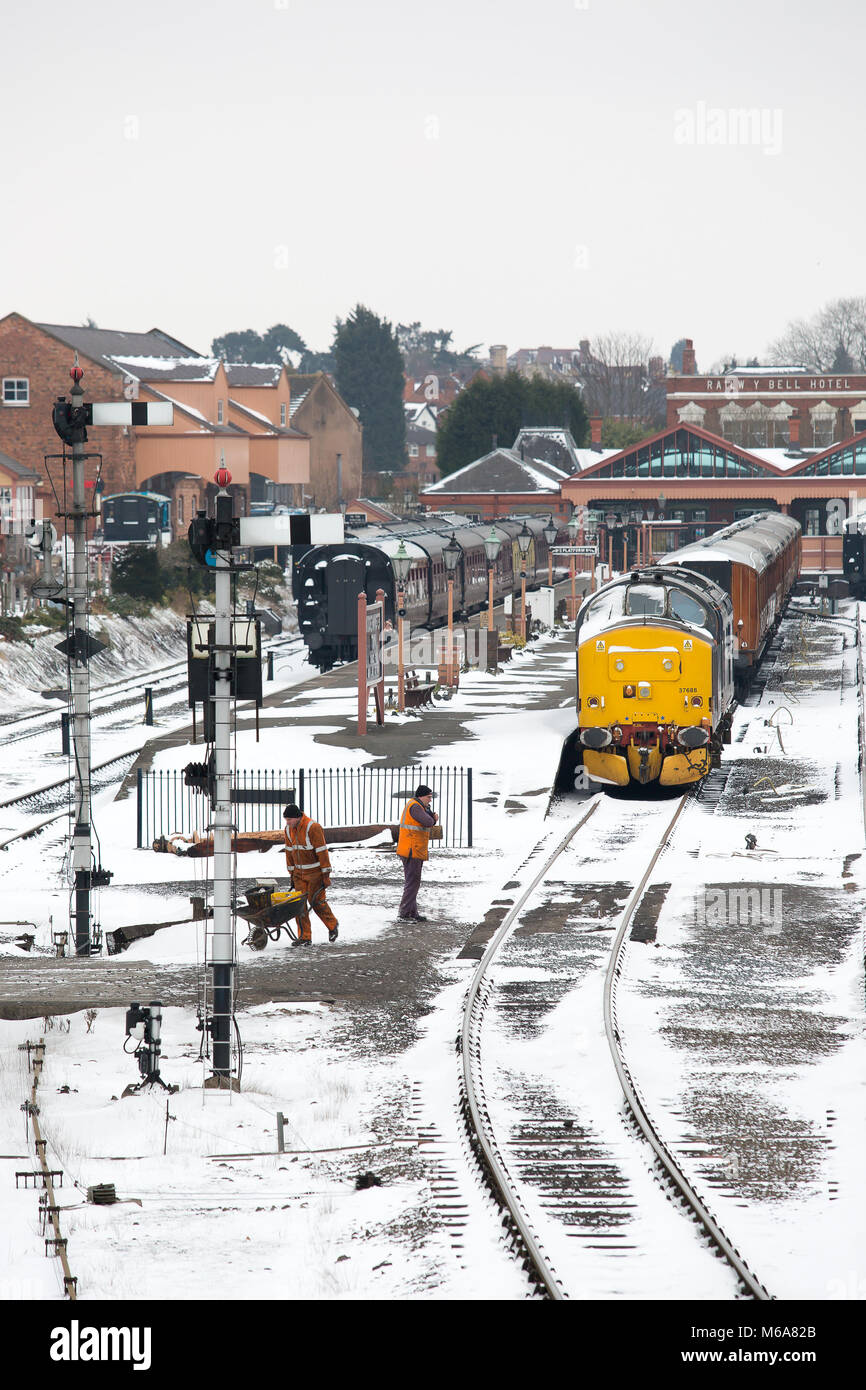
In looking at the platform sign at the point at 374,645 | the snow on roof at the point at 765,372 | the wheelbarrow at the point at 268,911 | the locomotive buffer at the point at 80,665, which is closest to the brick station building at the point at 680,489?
the snow on roof at the point at 765,372

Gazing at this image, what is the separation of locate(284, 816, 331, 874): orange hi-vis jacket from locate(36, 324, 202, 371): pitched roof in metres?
53.4

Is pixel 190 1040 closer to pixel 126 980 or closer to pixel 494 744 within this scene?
pixel 126 980

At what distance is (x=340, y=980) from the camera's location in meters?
16.3

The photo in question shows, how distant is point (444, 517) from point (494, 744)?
3382cm

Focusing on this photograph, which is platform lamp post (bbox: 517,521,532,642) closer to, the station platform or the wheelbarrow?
the station platform

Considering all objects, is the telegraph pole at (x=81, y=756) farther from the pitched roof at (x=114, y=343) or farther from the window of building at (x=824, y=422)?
the window of building at (x=824, y=422)

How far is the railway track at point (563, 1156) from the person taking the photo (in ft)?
31.9

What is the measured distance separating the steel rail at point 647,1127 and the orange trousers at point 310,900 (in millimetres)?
3039

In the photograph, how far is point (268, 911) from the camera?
17562 millimetres

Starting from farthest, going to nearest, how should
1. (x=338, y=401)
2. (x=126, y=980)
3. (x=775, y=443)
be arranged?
(x=338, y=401)
(x=775, y=443)
(x=126, y=980)

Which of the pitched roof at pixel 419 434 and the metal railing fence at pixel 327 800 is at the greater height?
the pitched roof at pixel 419 434

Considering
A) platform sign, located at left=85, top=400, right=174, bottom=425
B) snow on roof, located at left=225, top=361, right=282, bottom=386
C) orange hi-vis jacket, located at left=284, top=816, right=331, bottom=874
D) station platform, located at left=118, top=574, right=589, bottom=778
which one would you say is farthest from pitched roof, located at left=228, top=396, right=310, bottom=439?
orange hi-vis jacket, located at left=284, top=816, right=331, bottom=874

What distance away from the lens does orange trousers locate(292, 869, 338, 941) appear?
17578mm
